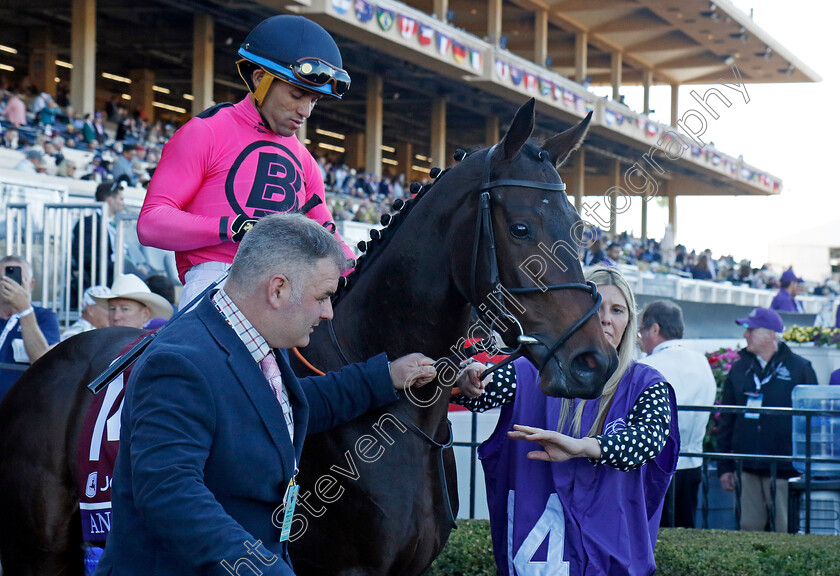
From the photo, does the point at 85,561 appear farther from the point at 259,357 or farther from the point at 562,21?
the point at 562,21

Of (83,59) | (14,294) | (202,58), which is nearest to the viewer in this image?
(14,294)

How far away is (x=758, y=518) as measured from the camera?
20.8 feet

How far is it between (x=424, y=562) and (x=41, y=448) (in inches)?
54.5

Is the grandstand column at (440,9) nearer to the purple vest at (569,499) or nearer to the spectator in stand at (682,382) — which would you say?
the spectator in stand at (682,382)

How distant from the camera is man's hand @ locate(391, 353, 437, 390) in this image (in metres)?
2.40

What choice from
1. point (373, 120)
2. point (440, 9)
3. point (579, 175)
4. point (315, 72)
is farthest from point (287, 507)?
point (579, 175)

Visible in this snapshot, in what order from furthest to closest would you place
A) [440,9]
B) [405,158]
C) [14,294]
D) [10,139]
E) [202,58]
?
1. [405,158]
2. [440,9]
3. [202,58]
4. [10,139]
5. [14,294]

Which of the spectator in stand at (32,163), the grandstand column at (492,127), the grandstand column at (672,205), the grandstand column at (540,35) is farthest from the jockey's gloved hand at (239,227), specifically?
the grandstand column at (672,205)

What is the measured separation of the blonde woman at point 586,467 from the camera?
2703 millimetres

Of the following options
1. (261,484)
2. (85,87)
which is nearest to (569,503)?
(261,484)

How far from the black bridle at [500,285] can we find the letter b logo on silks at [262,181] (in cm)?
62

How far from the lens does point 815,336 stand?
382 inches

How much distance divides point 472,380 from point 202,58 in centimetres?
2263

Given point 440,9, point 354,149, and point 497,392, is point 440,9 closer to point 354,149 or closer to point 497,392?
point 354,149
